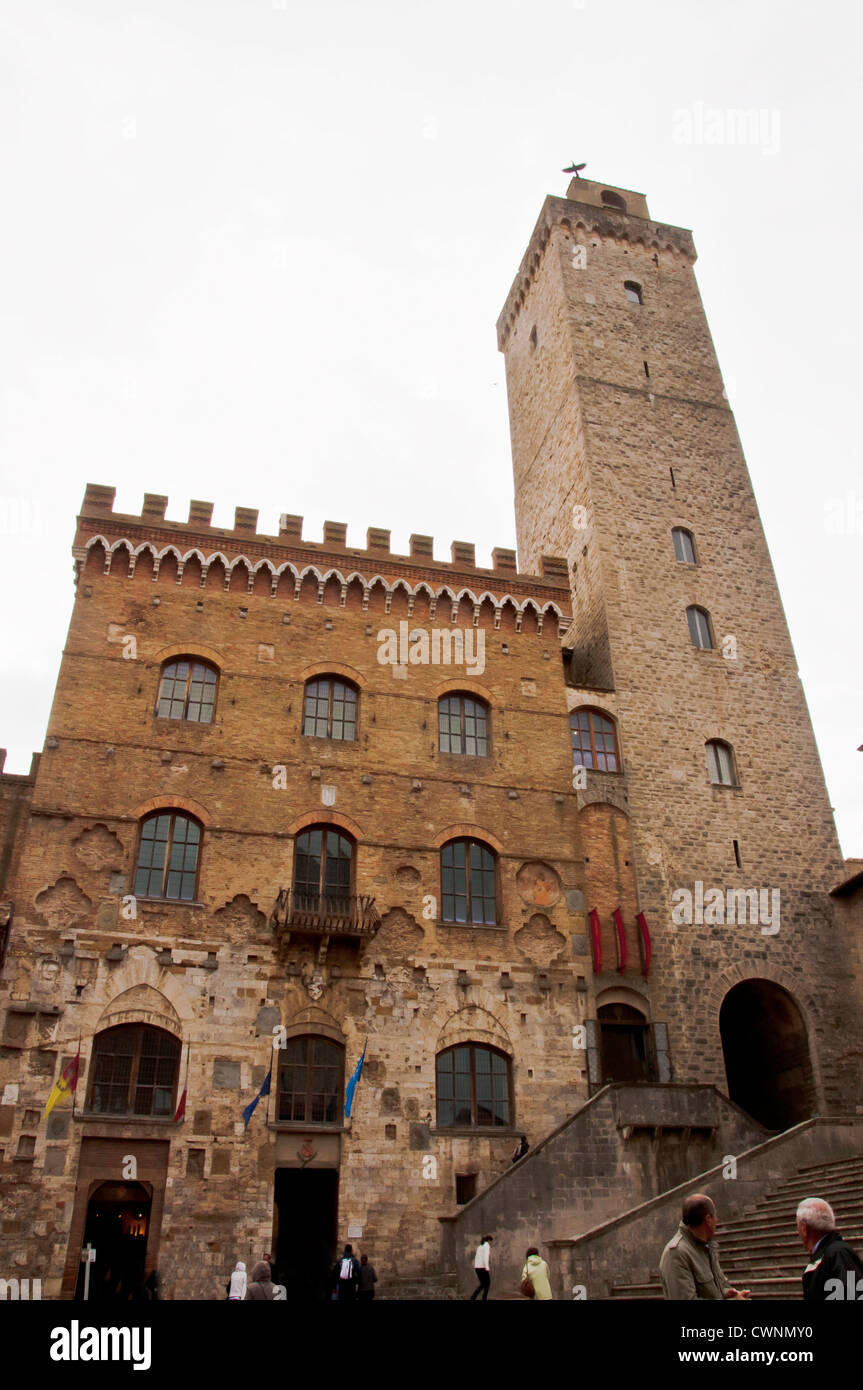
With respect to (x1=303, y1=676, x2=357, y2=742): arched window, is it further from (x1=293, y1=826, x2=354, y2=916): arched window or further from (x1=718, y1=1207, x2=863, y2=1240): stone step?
(x1=718, y1=1207, x2=863, y2=1240): stone step

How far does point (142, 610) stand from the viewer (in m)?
23.7

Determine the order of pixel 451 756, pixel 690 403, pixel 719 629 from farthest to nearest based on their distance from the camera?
pixel 690 403, pixel 719 629, pixel 451 756

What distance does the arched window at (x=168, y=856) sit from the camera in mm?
20938

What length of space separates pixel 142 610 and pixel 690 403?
1990cm

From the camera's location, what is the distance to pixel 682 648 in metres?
28.0

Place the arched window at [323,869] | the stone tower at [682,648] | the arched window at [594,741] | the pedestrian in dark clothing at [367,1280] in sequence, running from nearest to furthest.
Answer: the pedestrian in dark clothing at [367,1280], the arched window at [323,869], the stone tower at [682,648], the arched window at [594,741]

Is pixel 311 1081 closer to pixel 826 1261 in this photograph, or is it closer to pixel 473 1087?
pixel 473 1087

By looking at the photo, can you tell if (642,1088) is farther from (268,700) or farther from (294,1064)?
(268,700)

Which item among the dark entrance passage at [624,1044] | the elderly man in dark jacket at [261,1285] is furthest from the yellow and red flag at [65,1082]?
the dark entrance passage at [624,1044]

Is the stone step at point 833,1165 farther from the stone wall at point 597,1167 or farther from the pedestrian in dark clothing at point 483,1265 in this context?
the pedestrian in dark clothing at point 483,1265

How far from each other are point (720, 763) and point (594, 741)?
12.5 feet

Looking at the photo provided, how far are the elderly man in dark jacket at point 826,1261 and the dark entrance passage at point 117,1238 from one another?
612 inches

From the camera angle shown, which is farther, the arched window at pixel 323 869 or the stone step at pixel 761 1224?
the arched window at pixel 323 869
